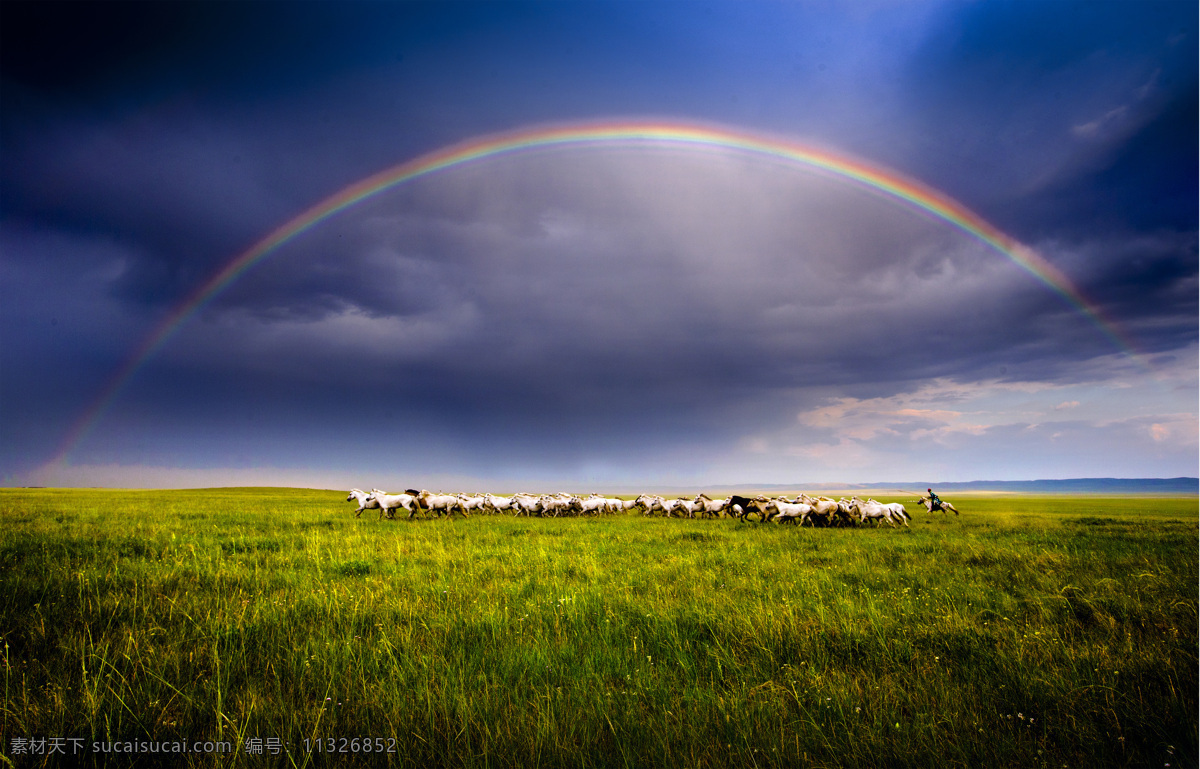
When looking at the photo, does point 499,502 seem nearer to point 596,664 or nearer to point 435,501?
point 435,501

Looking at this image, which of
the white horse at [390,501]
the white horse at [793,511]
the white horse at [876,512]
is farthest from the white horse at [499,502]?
the white horse at [876,512]

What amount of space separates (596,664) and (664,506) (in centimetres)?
2744

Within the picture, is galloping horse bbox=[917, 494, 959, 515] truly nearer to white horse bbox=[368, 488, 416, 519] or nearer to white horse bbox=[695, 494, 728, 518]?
white horse bbox=[695, 494, 728, 518]

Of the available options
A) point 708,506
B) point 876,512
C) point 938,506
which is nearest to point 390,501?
point 708,506

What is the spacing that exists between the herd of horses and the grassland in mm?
13703

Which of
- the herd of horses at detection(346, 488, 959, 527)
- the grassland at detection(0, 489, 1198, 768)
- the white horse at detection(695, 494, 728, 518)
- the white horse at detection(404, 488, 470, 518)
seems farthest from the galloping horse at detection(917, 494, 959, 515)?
the white horse at detection(404, 488, 470, 518)

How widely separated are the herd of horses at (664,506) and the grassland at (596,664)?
1370 cm

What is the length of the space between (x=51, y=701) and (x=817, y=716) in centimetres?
540

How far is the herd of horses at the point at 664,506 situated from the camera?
21.7 m

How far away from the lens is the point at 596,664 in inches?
166

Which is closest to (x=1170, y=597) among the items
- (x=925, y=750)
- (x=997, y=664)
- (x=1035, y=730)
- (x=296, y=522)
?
(x=997, y=664)

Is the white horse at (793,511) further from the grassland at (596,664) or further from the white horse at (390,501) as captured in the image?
the white horse at (390,501)

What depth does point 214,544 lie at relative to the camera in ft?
33.4

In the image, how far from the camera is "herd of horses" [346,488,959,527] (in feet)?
71.2
